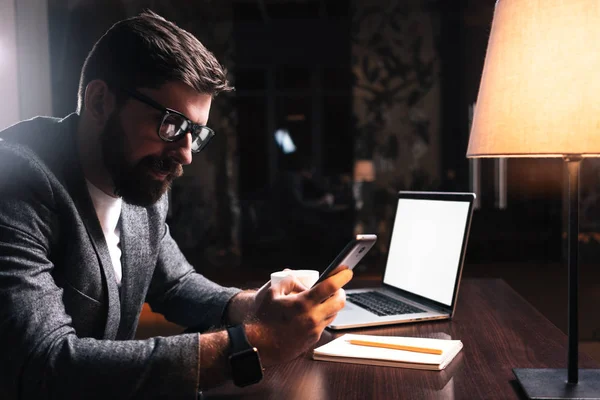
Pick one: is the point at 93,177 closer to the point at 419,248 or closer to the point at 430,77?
the point at 419,248

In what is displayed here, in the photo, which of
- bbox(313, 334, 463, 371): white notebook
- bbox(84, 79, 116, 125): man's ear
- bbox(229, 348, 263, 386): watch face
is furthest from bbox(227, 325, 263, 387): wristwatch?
bbox(84, 79, 116, 125): man's ear

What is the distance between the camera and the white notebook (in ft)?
3.70

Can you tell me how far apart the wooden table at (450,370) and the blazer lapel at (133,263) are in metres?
0.46

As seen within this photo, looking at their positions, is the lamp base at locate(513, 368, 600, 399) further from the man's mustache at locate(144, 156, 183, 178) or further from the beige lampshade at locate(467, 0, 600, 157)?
the man's mustache at locate(144, 156, 183, 178)

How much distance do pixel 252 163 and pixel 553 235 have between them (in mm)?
4035

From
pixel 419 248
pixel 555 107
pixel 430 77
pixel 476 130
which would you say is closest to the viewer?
pixel 555 107

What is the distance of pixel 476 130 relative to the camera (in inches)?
42.8

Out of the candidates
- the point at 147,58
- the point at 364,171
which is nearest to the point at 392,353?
the point at 147,58

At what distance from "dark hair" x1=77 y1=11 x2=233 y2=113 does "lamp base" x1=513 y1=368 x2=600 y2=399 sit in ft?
2.91

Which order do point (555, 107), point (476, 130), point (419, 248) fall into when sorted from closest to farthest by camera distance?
point (555, 107) → point (476, 130) → point (419, 248)

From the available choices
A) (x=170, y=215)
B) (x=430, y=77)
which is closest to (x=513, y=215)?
(x=430, y=77)

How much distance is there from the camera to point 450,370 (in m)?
1.11

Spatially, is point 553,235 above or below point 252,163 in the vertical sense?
below

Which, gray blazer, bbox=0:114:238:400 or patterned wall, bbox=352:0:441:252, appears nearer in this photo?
gray blazer, bbox=0:114:238:400
